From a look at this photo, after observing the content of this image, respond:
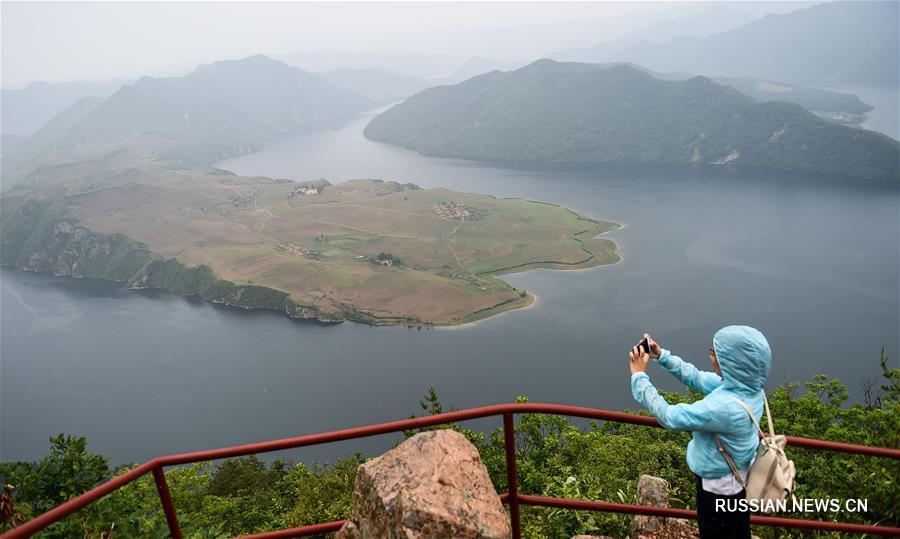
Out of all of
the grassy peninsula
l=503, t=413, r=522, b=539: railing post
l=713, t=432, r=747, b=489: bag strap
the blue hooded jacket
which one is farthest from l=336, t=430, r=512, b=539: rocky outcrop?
the grassy peninsula

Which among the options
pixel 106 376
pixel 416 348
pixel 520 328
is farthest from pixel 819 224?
pixel 106 376

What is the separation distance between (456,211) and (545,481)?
4412 inches

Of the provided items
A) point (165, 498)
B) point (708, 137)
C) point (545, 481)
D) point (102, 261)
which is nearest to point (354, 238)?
point (102, 261)

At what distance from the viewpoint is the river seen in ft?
193

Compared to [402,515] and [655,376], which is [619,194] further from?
[402,515]

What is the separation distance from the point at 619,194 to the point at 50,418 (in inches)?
4754

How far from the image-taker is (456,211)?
411 ft

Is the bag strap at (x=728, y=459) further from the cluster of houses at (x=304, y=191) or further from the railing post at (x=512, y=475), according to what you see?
the cluster of houses at (x=304, y=191)

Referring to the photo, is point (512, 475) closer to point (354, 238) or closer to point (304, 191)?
point (354, 238)

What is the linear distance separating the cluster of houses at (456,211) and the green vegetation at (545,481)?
92670mm

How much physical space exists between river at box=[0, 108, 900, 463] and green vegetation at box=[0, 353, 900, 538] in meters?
29.5

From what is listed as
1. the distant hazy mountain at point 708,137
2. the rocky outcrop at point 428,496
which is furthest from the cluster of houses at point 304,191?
the rocky outcrop at point 428,496

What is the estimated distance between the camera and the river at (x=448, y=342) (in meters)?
58.8

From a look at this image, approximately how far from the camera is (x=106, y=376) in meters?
71.8
